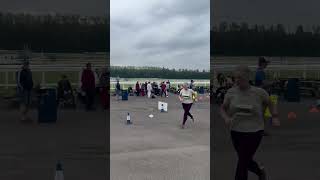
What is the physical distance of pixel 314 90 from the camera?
2467 cm

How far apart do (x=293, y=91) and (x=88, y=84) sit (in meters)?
10.8

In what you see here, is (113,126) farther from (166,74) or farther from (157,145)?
(166,74)

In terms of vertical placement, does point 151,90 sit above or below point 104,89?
below

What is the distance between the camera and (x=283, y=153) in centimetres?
867

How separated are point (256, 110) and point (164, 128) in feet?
25.8

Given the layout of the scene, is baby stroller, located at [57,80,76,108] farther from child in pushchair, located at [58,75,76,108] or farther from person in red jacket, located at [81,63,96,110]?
person in red jacket, located at [81,63,96,110]

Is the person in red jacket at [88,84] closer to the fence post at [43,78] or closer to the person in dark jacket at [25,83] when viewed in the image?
the person in dark jacket at [25,83]

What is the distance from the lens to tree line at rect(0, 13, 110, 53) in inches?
877

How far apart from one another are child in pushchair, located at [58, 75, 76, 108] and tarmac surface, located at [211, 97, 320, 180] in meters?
6.71

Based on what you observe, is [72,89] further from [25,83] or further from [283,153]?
[283,153]

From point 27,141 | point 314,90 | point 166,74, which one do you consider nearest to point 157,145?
point 27,141

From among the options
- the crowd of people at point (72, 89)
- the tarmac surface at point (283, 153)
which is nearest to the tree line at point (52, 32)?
the crowd of people at point (72, 89)

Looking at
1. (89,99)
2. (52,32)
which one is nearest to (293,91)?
(89,99)

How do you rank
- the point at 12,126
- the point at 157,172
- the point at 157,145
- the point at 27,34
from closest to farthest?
1. the point at 157,172
2. the point at 157,145
3. the point at 12,126
4. the point at 27,34
